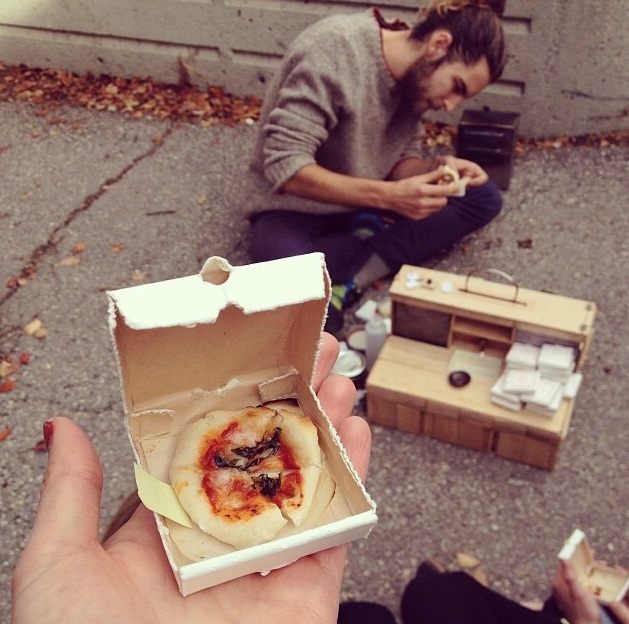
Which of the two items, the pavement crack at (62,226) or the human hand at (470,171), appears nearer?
the human hand at (470,171)

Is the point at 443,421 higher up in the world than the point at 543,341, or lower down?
lower down

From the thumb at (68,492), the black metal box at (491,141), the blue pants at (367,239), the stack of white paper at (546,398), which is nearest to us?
the thumb at (68,492)

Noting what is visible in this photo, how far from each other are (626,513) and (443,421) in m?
0.83

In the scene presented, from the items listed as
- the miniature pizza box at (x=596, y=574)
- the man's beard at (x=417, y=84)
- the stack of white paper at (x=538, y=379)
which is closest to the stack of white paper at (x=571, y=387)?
the stack of white paper at (x=538, y=379)

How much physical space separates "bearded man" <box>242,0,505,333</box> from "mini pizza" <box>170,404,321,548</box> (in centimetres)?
173

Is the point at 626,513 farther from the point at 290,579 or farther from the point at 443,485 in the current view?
the point at 290,579

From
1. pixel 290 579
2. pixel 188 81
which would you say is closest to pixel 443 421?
pixel 290 579

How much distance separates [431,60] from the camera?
11.1 ft

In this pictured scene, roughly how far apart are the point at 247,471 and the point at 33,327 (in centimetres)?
242

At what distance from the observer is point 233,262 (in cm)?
418

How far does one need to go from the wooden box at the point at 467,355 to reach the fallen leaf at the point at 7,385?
1781mm

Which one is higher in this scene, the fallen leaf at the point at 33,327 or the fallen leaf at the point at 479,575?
the fallen leaf at the point at 33,327

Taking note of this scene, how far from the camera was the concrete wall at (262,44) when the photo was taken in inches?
181

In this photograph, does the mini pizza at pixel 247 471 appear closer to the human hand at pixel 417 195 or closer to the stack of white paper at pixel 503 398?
the stack of white paper at pixel 503 398
